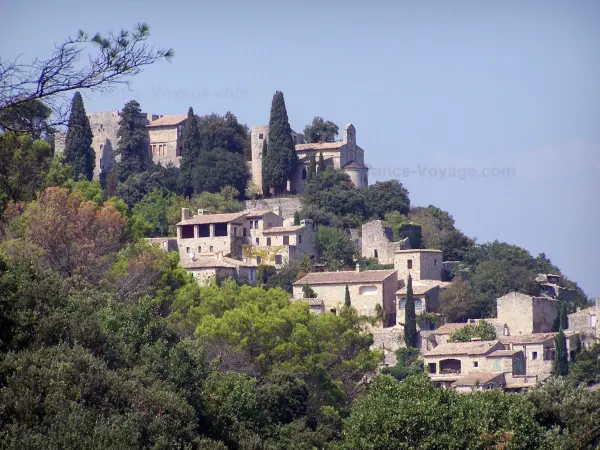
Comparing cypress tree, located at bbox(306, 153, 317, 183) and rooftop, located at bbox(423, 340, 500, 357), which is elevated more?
cypress tree, located at bbox(306, 153, 317, 183)

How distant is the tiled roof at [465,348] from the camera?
181 ft

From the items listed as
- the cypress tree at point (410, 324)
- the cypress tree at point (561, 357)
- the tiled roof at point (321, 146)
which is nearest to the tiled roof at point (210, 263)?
the cypress tree at point (410, 324)

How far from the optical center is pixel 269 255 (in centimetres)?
6612

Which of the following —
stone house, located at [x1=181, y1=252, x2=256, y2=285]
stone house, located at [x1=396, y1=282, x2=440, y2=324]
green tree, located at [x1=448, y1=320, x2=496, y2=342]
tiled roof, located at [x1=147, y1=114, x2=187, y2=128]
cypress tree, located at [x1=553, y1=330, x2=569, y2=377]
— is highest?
tiled roof, located at [x1=147, y1=114, x2=187, y2=128]

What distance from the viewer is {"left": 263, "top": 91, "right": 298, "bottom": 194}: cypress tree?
2854 inches

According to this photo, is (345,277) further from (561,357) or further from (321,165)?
(321,165)

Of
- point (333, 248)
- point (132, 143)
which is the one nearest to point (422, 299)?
point (333, 248)

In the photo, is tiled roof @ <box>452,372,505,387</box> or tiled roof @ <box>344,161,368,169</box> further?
tiled roof @ <box>344,161,368,169</box>

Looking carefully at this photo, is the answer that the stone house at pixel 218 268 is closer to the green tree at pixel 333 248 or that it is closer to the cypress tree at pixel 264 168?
the green tree at pixel 333 248

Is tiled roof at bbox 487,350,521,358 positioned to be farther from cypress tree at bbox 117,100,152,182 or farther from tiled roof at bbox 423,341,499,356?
cypress tree at bbox 117,100,152,182

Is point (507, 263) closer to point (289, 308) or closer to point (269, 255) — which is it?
point (269, 255)

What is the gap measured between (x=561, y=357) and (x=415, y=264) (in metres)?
10.8

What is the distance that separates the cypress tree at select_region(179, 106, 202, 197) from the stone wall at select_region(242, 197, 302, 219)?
3.24m

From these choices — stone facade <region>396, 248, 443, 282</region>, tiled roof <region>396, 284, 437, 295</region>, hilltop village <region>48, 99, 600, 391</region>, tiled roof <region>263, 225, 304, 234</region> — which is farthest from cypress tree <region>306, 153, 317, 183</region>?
tiled roof <region>396, 284, 437, 295</region>
